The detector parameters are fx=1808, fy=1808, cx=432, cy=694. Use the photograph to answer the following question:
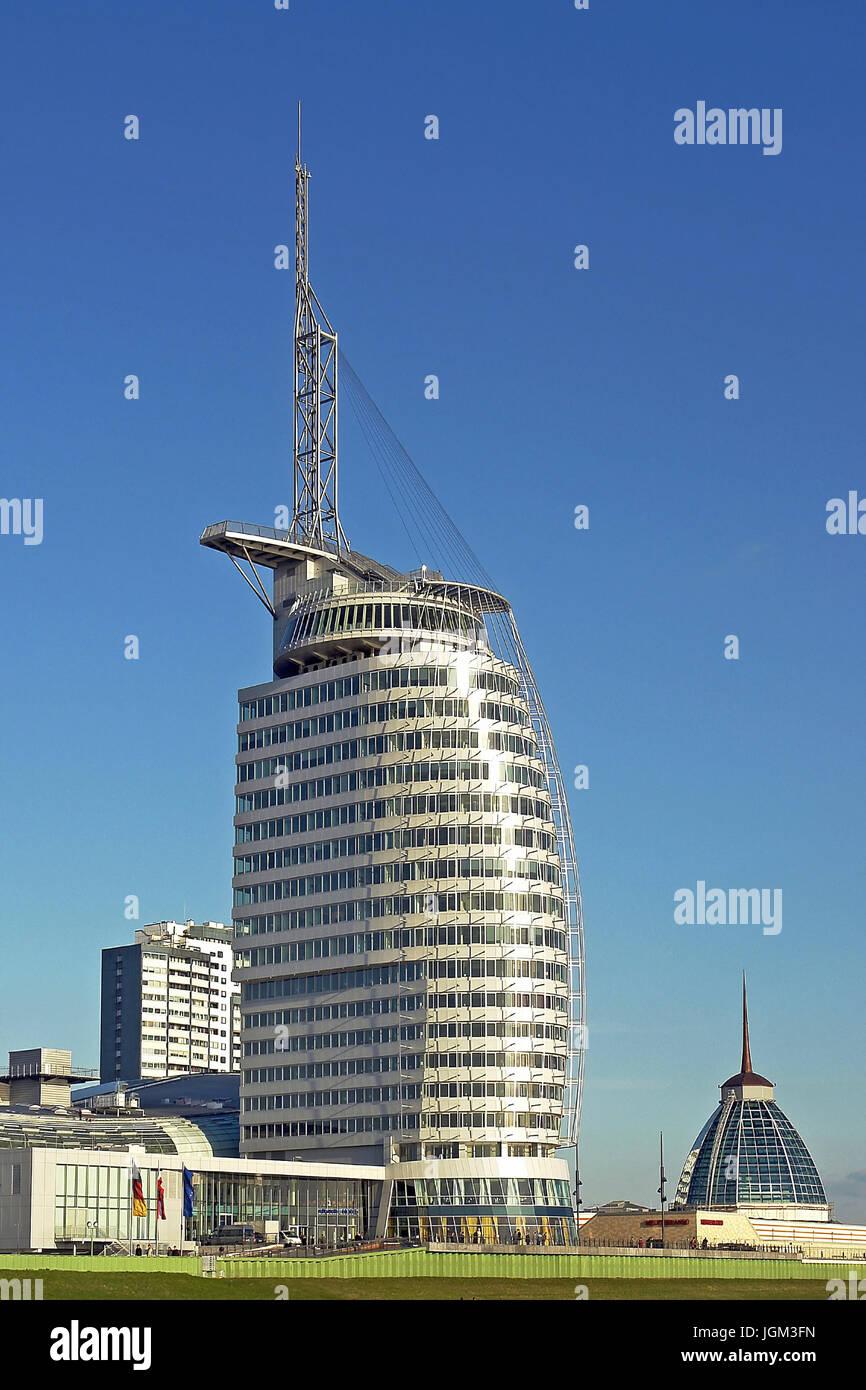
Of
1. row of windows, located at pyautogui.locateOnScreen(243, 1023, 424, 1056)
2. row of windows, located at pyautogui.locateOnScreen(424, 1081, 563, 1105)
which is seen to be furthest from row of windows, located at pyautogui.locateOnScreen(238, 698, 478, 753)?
row of windows, located at pyautogui.locateOnScreen(424, 1081, 563, 1105)

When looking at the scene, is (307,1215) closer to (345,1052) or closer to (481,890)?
(345,1052)

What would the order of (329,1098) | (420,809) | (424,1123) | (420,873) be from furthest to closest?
(329,1098)
(420,809)
(420,873)
(424,1123)

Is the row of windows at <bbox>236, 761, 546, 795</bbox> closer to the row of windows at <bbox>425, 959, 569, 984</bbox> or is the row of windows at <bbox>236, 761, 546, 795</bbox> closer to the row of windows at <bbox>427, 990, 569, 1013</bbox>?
the row of windows at <bbox>425, 959, 569, 984</bbox>

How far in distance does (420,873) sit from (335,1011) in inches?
650

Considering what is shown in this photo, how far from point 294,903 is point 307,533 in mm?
42655

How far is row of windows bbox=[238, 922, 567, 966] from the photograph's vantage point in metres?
169

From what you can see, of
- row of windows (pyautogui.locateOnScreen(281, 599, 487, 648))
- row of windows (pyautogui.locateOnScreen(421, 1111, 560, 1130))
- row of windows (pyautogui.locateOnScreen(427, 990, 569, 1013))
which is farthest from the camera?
row of windows (pyautogui.locateOnScreen(281, 599, 487, 648))

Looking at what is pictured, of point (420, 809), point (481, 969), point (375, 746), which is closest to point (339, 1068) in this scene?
point (481, 969)

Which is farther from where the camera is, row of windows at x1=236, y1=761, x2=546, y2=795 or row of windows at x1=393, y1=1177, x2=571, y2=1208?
row of windows at x1=236, y1=761, x2=546, y2=795

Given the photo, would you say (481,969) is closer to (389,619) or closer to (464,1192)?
(464,1192)

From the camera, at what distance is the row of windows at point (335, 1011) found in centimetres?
17000

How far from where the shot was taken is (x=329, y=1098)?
572 feet

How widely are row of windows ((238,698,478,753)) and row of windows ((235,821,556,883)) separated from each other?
35.5 ft

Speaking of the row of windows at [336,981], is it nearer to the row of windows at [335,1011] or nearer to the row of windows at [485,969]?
the row of windows at [485,969]
